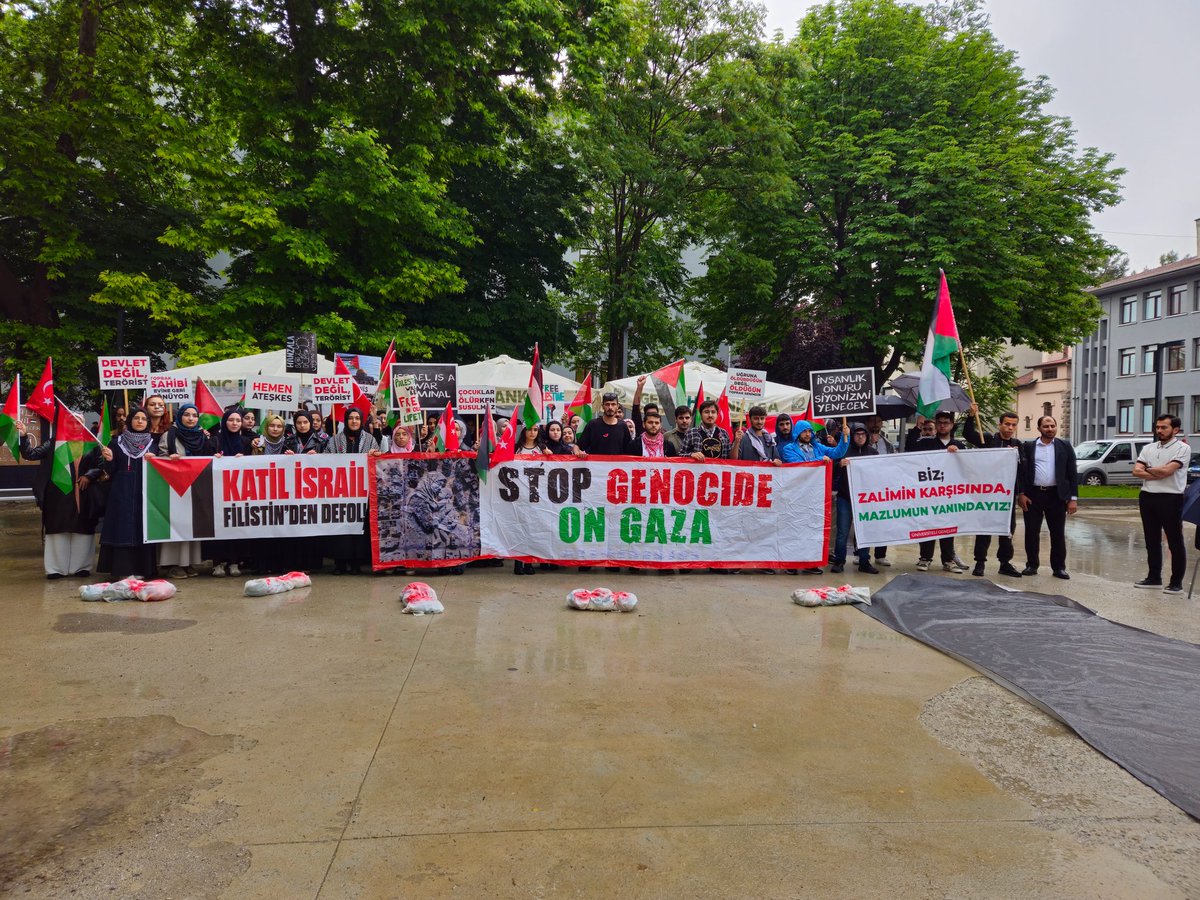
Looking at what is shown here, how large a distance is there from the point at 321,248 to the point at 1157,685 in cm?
1608

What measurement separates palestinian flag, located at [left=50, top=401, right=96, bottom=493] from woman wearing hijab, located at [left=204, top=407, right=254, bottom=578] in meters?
1.35

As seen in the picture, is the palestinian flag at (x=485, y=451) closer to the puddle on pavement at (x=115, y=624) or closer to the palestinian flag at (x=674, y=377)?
the puddle on pavement at (x=115, y=624)

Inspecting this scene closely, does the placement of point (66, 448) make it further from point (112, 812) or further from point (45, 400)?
point (112, 812)

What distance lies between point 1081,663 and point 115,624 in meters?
7.31

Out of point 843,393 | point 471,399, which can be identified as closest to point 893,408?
point 843,393

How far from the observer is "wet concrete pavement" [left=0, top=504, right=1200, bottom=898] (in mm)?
3010

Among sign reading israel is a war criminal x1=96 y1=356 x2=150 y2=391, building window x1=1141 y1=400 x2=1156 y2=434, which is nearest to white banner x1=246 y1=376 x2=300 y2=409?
sign reading israel is a war criminal x1=96 y1=356 x2=150 y2=391

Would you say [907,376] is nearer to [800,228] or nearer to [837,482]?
[800,228]

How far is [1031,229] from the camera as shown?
2356cm

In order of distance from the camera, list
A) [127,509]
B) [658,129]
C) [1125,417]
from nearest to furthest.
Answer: [127,509] < [658,129] < [1125,417]

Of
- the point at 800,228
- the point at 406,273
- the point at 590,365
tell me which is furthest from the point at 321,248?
the point at 800,228

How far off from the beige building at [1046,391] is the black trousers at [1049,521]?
158ft

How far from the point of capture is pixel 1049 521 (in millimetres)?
9766

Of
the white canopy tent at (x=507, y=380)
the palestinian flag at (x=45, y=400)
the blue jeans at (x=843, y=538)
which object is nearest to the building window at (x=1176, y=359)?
the white canopy tent at (x=507, y=380)
